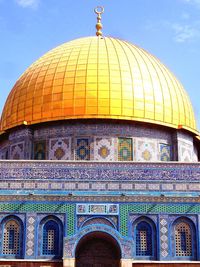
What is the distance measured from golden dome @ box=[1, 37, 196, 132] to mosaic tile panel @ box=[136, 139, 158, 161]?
2.76ft

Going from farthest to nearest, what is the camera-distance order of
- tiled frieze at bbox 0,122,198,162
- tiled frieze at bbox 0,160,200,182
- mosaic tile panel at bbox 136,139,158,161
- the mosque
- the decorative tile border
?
mosaic tile panel at bbox 136,139,158,161
tiled frieze at bbox 0,122,198,162
tiled frieze at bbox 0,160,200,182
the decorative tile border
the mosque

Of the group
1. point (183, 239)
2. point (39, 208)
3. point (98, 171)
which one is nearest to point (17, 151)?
point (39, 208)

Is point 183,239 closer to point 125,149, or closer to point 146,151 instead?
point 146,151

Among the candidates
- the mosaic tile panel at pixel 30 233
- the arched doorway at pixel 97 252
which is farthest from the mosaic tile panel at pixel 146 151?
the mosaic tile panel at pixel 30 233

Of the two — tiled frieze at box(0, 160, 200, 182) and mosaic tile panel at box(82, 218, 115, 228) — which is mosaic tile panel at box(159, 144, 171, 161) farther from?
mosaic tile panel at box(82, 218, 115, 228)

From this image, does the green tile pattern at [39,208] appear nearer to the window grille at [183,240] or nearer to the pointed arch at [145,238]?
the pointed arch at [145,238]

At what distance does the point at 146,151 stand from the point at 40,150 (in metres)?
3.86

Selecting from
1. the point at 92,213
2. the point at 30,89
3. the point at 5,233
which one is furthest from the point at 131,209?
the point at 30,89

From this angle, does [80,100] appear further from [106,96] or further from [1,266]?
[1,266]

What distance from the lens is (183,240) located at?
49.9 ft

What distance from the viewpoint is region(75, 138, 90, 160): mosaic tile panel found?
18.2m

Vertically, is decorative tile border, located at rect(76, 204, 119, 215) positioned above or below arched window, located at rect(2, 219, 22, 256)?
above

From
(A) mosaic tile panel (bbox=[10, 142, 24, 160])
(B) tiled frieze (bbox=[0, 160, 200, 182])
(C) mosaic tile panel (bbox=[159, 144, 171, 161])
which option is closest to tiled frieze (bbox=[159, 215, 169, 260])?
(B) tiled frieze (bbox=[0, 160, 200, 182])

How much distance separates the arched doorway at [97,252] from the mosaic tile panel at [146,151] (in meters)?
3.90
